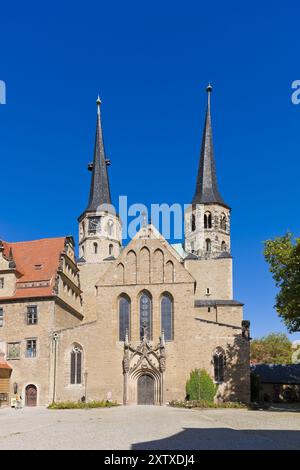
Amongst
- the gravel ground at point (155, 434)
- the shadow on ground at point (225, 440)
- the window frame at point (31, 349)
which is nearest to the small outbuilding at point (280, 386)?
the window frame at point (31, 349)

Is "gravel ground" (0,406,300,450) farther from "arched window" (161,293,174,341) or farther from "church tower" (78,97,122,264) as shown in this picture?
"church tower" (78,97,122,264)

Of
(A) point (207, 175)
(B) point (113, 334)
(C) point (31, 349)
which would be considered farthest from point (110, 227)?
(C) point (31, 349)

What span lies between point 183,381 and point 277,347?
44.4 metres

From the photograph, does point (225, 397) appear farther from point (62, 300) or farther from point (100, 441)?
point (100, 441)

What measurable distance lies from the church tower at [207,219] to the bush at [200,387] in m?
19.0

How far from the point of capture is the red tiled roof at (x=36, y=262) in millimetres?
43781

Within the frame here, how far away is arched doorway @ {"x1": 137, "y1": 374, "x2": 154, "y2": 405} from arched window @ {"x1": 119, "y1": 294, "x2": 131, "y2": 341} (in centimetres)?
354

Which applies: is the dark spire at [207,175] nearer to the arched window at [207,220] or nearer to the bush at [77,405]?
the arched window at [207,220]

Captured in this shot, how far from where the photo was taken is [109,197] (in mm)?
65438

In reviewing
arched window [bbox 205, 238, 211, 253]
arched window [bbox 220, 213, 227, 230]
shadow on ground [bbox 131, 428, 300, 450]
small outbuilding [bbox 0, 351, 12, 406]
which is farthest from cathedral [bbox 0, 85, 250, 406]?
shadow on ground [bbox 131, 428, 300, 450]

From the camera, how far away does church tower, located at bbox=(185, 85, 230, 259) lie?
60375 millimetres

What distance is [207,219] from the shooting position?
203 ft

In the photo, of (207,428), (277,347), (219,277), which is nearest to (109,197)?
(219,277)

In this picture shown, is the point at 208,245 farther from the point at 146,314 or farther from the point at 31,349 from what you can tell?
the point at 31,349
